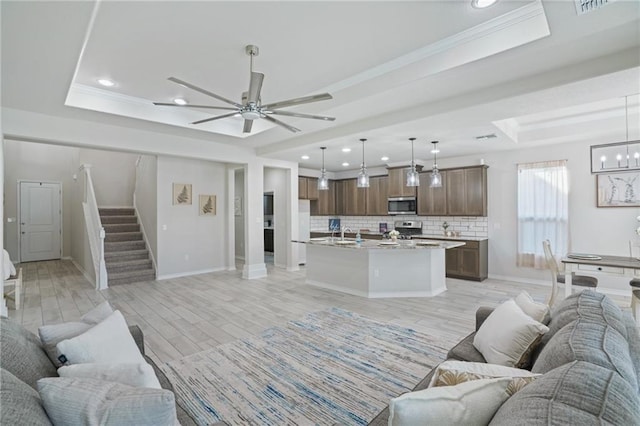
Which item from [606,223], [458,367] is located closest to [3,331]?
[458,367]

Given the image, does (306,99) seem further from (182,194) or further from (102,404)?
(182,194)

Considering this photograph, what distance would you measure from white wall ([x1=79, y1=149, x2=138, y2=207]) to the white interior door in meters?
1.97

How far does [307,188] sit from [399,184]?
99.0 inches

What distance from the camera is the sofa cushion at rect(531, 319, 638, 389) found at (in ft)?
3.59

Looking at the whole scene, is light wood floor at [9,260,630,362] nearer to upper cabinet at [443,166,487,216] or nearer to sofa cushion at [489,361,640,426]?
upper cabinet at [443,166,487,216]

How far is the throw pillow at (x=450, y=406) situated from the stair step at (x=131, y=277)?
6.49 metres

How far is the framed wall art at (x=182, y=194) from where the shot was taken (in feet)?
21.9

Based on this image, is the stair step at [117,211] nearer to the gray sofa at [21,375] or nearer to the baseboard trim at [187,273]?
the baseboard trim at [187,273]

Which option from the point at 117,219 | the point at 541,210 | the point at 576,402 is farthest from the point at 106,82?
the point at 541,210

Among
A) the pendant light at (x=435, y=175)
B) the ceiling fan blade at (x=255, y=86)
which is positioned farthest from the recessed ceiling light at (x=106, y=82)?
the pendant light at (x=435, y=175)

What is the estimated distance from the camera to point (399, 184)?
296 inches

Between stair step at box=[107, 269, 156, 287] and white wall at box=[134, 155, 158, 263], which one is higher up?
white wall at box=[134, 155, 158, 263]

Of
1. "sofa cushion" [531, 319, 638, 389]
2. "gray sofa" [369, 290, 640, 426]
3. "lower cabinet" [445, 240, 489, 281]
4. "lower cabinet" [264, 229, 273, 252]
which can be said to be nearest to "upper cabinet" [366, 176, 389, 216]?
"lower cabinet" [445, 240, 489, 281]

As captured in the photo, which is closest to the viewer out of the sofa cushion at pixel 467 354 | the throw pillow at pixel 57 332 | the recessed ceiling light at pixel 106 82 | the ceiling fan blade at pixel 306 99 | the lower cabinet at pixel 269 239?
the throw pillow at pixel 57 332
